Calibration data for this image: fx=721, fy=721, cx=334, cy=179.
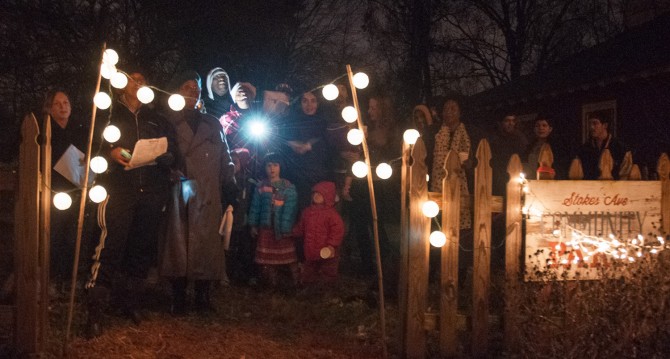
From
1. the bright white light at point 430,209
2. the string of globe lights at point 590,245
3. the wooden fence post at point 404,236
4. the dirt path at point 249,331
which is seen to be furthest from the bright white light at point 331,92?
the dirt path at point 249,331

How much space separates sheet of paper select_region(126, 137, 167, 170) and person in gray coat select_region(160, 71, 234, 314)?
291 mm

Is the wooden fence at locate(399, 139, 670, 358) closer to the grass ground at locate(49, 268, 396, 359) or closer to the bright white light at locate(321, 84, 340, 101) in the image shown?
the grass ground at locate(49, 268, 396, 359)

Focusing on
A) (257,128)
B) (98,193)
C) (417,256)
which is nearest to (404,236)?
(417,256)

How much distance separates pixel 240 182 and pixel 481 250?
320 cm

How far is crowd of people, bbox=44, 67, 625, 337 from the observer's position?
5.71m

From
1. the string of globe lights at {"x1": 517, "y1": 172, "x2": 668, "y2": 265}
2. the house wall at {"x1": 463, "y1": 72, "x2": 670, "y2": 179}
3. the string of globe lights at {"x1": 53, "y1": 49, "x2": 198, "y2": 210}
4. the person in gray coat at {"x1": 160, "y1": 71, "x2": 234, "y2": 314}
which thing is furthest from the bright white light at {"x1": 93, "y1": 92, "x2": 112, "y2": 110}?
the house wall at {"x1": 463, "y1": 72, "x2": 670, "y2": 179}

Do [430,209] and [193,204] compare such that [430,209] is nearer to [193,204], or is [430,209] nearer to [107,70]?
[193,204]

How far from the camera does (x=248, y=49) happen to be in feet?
65.0

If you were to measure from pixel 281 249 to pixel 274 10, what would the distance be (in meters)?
14.1

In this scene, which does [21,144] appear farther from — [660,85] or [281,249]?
[660,85]

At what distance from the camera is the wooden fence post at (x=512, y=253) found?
5.09 metres

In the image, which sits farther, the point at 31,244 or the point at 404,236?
the point at 404,236

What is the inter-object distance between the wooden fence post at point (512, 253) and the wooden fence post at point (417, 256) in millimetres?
604

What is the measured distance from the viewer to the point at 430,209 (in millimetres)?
4918
